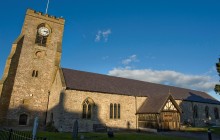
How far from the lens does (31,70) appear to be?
96.3 ft

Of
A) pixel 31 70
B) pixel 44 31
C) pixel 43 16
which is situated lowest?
pixel 31 70

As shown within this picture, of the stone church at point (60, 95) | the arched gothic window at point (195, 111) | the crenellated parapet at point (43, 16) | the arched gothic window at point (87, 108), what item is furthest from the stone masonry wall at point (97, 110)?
the crenellated parapet at point (43, 16)

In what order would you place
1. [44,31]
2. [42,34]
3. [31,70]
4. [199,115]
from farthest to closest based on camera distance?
[199,115] < [44,31] < [42,34] < [31,70]

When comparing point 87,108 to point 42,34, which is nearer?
point 87,108

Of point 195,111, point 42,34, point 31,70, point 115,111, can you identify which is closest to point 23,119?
point 31,70

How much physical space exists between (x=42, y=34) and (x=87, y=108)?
15808 mm

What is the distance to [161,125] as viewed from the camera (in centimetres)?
2562

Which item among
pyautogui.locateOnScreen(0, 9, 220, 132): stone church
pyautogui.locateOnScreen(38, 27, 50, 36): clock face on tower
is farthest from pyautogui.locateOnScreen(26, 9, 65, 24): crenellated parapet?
pyautogui.locateOnScreen(38, 27, 50, 36): clock face on tower

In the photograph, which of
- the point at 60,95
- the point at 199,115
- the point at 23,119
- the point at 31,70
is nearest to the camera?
the point at 60,95

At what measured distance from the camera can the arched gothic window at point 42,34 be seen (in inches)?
1240

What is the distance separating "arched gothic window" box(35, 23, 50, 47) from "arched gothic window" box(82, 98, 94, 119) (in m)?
13.5

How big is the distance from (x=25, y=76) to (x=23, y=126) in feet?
24.7

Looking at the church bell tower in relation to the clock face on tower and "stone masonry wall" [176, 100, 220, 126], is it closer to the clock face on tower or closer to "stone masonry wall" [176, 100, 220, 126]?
the clock face on tower

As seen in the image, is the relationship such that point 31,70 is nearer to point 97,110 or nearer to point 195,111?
point 97,110
